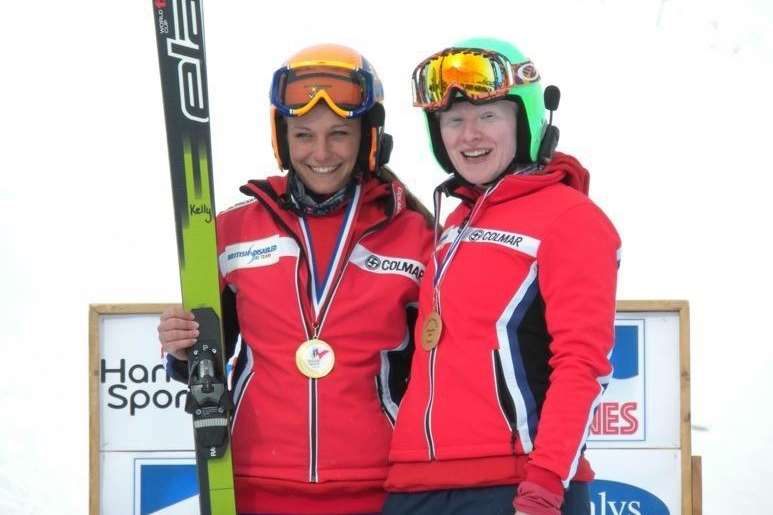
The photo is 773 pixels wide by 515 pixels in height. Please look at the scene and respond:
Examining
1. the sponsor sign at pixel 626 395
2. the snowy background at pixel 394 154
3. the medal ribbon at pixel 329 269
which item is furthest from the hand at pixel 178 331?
the snowy background at pixel 394 154

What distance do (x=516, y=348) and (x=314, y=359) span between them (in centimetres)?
48

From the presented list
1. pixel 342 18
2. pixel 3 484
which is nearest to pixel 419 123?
pixel 342 18

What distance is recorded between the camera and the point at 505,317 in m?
2.49

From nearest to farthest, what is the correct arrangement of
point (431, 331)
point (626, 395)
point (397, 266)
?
point (431, 331), point (397, 266), point (626, 395)

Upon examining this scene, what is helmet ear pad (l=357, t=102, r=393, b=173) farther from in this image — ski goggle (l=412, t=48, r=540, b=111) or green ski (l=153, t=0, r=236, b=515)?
green ski (l=153, t=0, r=236, b=515)

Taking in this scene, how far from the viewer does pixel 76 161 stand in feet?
18.9

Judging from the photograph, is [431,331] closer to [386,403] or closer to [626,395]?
[386,403]

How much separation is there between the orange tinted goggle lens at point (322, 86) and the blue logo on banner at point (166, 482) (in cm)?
141

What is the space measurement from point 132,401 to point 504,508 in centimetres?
169

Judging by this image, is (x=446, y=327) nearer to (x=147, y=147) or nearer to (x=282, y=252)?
(x=282, y=252)

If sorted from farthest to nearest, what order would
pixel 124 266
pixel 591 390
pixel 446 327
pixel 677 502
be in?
pixel 124 266
pixel 677 502
pixel 446 327
pixel 591 390

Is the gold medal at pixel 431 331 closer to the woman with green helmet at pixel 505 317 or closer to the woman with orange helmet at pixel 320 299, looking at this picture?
the woman with green helmet at pixel 505 317

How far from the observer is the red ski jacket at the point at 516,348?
2.38 m

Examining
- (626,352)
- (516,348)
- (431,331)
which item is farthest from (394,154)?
(516,348)
